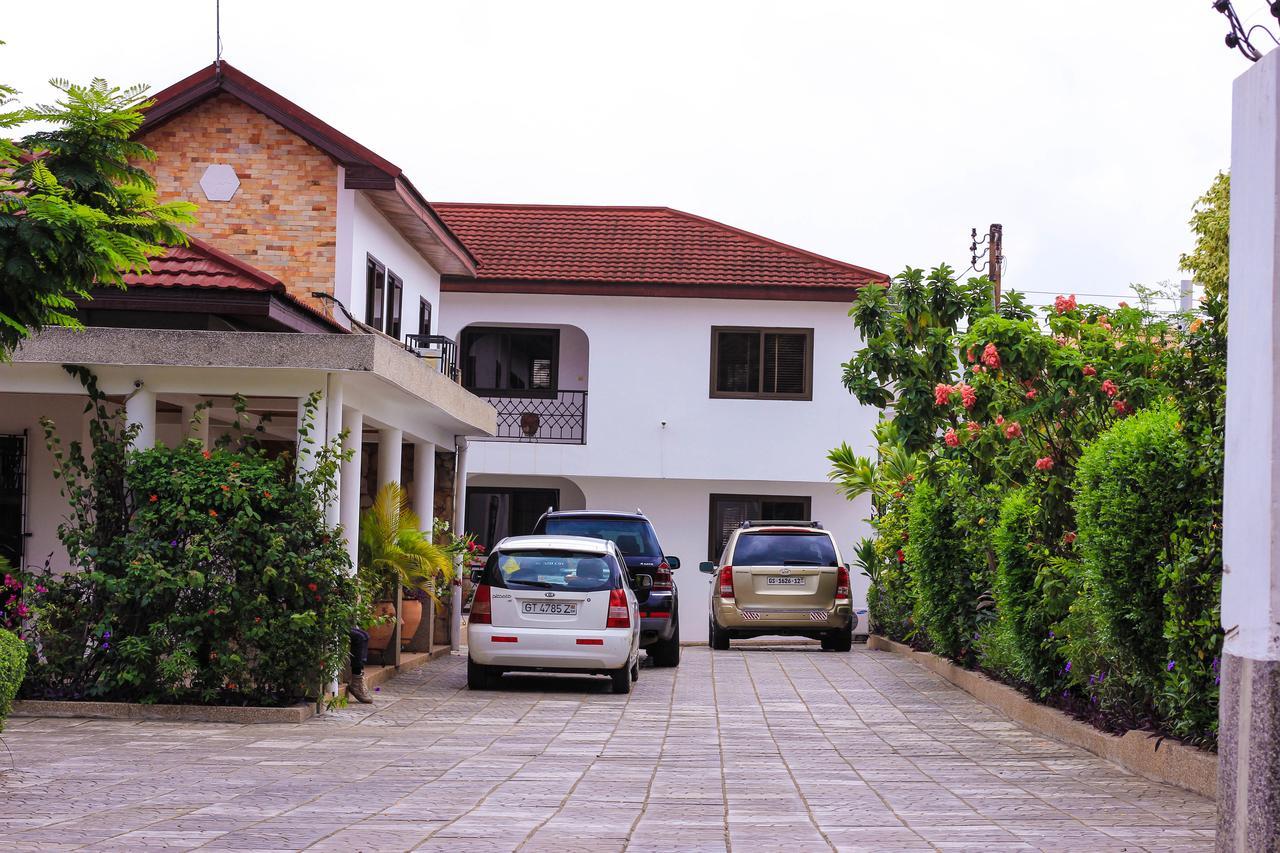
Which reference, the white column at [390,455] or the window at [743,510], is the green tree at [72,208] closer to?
the white column at [390,455]

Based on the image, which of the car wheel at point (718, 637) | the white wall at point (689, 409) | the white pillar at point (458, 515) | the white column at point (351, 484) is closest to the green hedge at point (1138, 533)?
the white column at point (351, 484)

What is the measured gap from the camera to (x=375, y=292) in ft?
68.6

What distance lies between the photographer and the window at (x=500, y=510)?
3203 cm

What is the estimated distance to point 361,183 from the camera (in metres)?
19.0

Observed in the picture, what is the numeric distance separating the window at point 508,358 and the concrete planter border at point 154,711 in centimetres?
1886

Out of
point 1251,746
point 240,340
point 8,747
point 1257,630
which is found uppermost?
point 240,340

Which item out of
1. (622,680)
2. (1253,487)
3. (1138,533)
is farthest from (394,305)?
(1253,487)

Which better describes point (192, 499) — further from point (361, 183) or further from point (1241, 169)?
point (1241, 169)

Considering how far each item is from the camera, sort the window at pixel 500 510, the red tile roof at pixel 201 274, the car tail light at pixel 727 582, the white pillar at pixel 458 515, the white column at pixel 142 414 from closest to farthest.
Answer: the white column at pixel 142 414
the red tile roof at pixel 201 274
the white pillar at pixel 458 515
the car tail light at pixel 727 582
the window at pixel 500 510

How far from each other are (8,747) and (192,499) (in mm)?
2856

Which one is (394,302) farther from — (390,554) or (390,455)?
(390,554)

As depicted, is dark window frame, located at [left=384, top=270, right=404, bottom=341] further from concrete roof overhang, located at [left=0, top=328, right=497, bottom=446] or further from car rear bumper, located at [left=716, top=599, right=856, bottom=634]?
concrete roof overhang, located at [left=0, top=328, right=497, bottom=446]

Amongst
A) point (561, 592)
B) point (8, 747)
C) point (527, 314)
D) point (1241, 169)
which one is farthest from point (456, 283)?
point (1241, 169)

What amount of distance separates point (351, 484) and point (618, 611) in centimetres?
315
